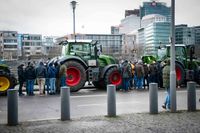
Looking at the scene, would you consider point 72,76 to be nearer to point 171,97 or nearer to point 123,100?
point 123,100

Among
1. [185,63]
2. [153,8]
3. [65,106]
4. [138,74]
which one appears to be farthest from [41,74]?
[153,8]

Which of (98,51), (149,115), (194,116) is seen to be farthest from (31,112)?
(98,51)

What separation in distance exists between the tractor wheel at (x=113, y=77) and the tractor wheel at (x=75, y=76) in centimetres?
139

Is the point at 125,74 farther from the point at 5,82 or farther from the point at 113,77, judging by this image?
the point at 5,82

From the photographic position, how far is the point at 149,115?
33.5 feet

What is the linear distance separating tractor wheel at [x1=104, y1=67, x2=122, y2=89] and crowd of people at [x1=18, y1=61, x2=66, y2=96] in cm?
274

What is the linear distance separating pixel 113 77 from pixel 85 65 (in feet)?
5.95

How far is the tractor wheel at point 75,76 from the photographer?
61.5 feet

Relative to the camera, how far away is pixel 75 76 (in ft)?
62.3

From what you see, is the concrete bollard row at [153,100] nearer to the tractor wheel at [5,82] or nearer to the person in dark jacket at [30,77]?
the person in dark jacket at [30,77]

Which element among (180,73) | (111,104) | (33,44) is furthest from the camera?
(33,44)

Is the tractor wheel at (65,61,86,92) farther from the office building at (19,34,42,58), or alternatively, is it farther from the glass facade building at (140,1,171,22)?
the glass facade building at (140,1,171,22)

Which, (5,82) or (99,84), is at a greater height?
(5,82)

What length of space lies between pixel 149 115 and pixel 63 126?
111 inches
